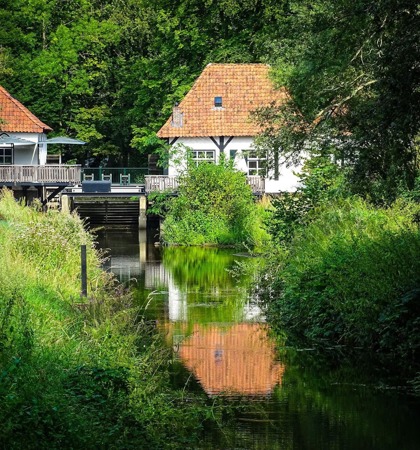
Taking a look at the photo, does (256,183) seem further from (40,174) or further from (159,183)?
(40,174)

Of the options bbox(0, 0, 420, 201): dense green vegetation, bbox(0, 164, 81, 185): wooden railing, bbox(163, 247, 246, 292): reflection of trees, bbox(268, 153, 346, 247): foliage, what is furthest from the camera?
bbox(0, 0, 420, 201): dense green vegetation

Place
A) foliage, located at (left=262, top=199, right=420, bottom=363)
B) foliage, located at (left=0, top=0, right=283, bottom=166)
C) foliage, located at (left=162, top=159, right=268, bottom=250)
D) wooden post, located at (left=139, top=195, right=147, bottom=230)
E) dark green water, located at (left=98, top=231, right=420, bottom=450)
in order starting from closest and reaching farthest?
dark green water, located at (left=98, top=231, right=420, bottom=450)
foliage, located at (left=262, top=199, right=420, bottom=363)
foliage, located at (left=162, top=159, right=268, bottom=250)
wooden post, located at (left=139, top=195, right=147, bottom=230)
foliage, located at (left=0, top=0, right=283, bottom=166)

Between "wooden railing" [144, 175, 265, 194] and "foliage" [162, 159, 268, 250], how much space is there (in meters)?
2.78

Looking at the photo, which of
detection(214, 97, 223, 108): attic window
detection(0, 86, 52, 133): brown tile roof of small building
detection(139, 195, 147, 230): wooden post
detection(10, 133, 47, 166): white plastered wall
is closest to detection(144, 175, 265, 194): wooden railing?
detection(139, 195, 147, 230): wooden post

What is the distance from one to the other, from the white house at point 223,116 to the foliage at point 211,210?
21.9 feet

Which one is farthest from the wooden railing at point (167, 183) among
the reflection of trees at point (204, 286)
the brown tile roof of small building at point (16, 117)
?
the brown tile roof of small building at point (16, 117)

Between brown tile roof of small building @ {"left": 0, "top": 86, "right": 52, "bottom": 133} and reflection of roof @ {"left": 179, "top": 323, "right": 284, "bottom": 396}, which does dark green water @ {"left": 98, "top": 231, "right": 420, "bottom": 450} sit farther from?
brown tile roof of small building @ {"left": 0, "top": 86, "right": 52, "bottom": 133}

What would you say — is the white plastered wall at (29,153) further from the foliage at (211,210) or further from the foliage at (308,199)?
the foliage at (308,199)

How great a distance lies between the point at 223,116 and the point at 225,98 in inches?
35.8

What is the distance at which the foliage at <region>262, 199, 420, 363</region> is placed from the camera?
18234 millimetres

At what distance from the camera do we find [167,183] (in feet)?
166

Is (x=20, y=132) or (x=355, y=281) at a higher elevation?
(x=20, y=132)

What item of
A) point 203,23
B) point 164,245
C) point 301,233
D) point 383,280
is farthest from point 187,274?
point 203,23

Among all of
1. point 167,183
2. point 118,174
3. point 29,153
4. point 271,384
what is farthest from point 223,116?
point 271,384
